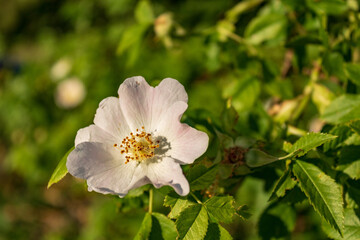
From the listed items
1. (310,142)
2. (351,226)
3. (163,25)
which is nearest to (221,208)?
(310,142)

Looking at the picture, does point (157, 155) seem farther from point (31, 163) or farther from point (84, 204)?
point (84, 204)

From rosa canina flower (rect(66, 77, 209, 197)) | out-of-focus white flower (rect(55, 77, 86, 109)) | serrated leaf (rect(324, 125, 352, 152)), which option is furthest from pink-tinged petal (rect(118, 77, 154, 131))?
out-of-focus white flower (rect(55, 77, 86, 109))

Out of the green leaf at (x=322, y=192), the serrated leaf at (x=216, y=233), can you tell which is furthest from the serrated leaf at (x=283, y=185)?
the serrated leaf at (x=216, y=233)

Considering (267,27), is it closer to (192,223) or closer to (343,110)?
(343,110)

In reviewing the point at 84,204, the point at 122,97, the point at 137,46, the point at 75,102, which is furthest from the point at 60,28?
the point at 122,97

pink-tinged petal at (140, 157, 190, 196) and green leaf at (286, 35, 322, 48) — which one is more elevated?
green leaf at (286, 35, 322, 48)

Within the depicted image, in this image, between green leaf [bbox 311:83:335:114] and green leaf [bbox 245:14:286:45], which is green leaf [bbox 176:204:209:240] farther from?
green leaf [bbox 245:14:286:45]
